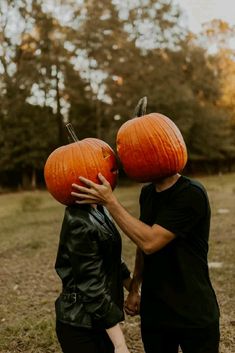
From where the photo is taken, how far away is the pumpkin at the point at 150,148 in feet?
8.34

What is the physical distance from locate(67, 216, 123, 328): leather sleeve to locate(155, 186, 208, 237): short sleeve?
37 centimetres

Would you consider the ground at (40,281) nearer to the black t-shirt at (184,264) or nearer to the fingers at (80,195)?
the black t-shirt at (184,264)

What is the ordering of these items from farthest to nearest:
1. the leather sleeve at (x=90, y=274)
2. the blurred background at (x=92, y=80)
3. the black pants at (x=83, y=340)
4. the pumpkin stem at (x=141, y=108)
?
the blurred background at (x=92, y=80)
the pumpkin stem at (x=141, y=108)
the black pants at (x=83, y=340)
the leather sleeve at (x=90, y=274)

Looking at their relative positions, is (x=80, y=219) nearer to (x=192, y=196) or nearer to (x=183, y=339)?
(x=192, y=196)

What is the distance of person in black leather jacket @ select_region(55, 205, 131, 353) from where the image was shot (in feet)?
7.87

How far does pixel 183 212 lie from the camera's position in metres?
2.41

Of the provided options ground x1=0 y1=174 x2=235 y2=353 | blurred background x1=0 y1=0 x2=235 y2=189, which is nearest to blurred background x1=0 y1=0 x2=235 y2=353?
blurred background x1=0 y1=0 x2=235 y2=189

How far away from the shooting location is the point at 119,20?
3509cm

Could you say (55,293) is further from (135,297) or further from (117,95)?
(117,95)

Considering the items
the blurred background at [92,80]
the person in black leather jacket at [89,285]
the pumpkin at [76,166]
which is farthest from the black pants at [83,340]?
the blurred background at [92,80]

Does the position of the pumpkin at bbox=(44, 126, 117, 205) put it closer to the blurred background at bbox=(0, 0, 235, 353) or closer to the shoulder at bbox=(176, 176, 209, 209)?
the shoulder at bbox=(176, 176, 209, 209)

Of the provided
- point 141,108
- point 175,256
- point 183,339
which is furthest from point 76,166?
point 183,339

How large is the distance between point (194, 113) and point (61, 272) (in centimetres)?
3488

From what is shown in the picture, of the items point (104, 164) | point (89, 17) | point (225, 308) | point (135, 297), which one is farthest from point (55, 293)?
point (89, 17)
